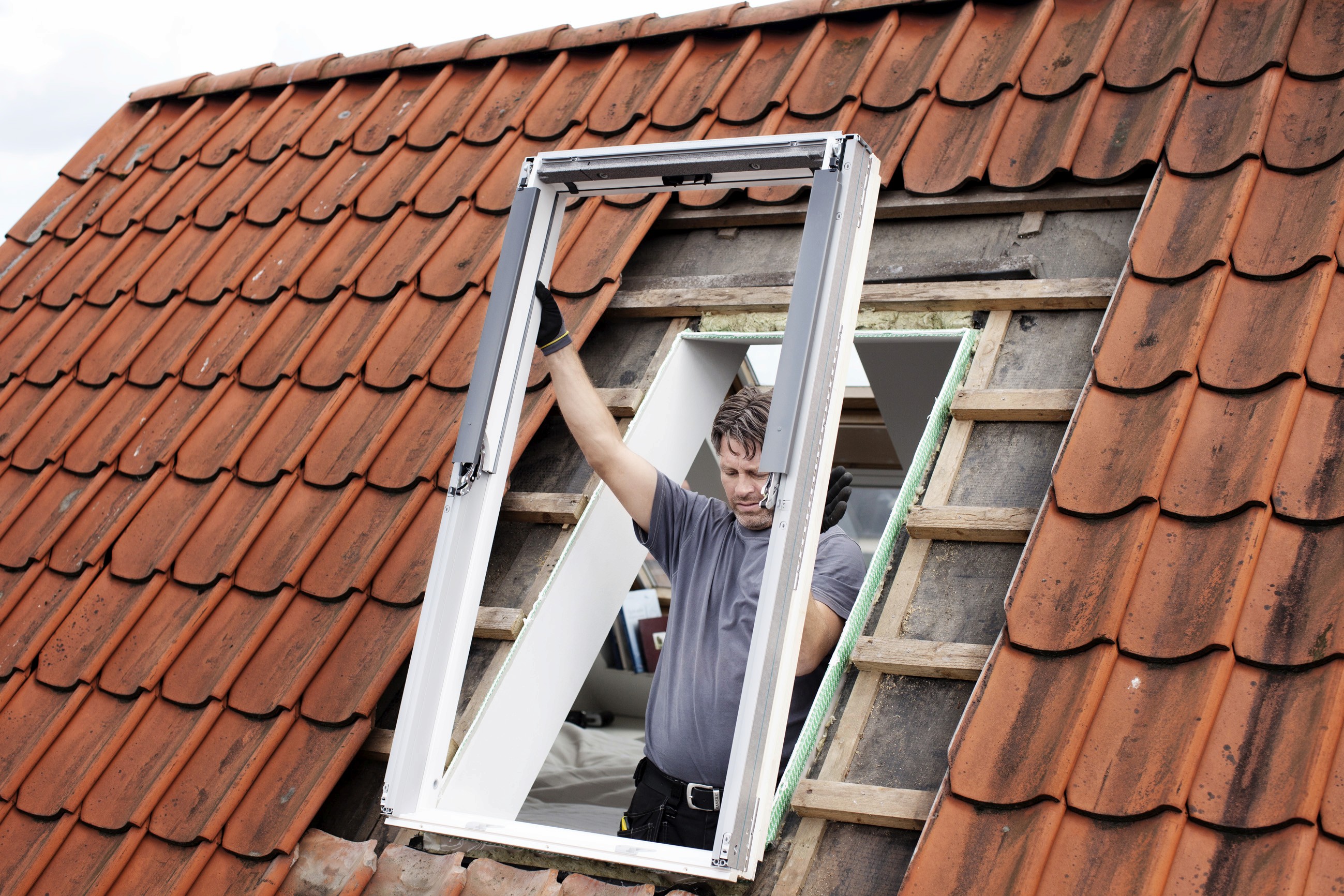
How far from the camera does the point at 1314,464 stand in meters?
1.99

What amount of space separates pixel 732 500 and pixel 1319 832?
1284 millimetres

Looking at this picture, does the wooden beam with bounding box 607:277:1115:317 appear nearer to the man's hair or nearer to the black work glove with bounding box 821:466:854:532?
the man's hair

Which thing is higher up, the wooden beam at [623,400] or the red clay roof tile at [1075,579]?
the wooden beam at [623,400]

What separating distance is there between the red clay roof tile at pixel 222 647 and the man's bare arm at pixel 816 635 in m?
1.23

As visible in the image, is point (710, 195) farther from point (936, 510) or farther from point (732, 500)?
point (936, 510)

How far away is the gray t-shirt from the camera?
91.2 inches

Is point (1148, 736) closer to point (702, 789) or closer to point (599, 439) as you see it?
point (702, 789)

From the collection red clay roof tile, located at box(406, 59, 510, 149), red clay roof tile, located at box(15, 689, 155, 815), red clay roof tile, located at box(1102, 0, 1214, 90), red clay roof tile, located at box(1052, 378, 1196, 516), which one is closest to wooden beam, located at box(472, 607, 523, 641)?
red clay roof tile, located at box(15, 689, 155, 815)

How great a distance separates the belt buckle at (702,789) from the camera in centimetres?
223

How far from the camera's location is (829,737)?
6.72 feet

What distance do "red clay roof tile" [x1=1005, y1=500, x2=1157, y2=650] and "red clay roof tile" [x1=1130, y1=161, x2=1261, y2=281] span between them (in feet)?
2.19

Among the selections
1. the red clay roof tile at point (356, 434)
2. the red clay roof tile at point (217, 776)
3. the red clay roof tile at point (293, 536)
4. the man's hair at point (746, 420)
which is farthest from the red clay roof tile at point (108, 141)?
the man's hair at point (746, 420)

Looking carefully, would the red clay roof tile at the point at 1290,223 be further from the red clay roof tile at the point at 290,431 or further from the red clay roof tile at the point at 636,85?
the red clay roof tile at the point at 290,431

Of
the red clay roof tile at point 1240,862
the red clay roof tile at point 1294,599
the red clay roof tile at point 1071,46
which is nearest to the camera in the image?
the red clay roof tile at point 1240,862
